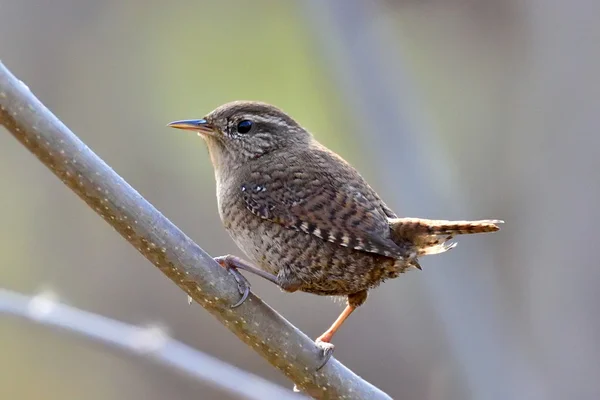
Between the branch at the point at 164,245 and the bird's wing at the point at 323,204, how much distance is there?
44cm

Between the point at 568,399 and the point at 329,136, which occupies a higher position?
the point at 329,136

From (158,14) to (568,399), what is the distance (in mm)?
5356

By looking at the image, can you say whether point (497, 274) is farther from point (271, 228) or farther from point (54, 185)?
point (54, 185)

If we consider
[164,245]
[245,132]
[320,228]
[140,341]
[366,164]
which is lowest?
[140,341]

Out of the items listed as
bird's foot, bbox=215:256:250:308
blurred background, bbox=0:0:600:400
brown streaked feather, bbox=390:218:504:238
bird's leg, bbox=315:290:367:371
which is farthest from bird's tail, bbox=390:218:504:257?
→ blurred background, bbox=0:0:600:400

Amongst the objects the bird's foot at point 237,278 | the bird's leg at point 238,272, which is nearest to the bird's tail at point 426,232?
the bird's leg at point 238,272

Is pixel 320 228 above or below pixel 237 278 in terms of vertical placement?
above

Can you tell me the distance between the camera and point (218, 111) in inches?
122

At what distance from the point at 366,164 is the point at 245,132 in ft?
11.5

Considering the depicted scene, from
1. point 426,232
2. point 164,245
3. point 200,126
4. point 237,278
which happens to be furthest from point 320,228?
point 164,245

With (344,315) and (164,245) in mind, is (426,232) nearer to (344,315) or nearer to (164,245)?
(344,315)

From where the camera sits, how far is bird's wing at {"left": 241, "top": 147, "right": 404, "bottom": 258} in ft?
8.88

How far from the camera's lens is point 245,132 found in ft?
10.1

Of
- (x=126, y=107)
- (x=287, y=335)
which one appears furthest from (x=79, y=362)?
(x=287, y=335)
